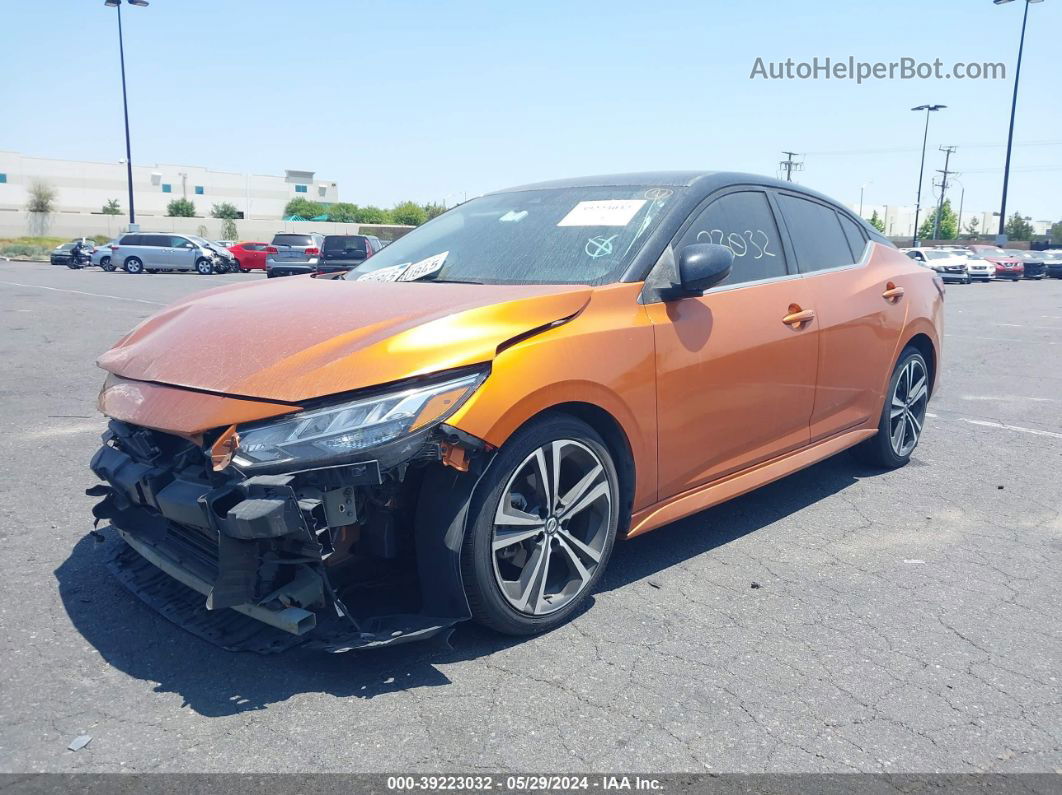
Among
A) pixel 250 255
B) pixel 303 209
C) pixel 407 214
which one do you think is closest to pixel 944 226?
pixel 407 214

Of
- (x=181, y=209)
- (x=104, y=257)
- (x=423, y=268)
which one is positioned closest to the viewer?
(x=423, y=268)

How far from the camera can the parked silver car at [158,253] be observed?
36.2 meters

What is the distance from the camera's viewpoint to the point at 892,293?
509cm

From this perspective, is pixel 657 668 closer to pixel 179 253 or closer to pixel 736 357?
pixel 736 357

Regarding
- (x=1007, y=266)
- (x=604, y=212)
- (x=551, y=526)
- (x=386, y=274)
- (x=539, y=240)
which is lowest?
(x=551, y=526)

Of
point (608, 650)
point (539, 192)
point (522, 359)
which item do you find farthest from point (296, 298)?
point (608, 650)

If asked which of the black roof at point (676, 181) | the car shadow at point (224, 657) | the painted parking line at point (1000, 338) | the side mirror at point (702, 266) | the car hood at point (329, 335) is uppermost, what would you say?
the black roof at point (676, 181)

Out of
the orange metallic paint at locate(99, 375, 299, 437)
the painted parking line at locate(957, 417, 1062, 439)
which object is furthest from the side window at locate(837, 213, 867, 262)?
the orange metallic paint at locate(99, 375, 299, 437)

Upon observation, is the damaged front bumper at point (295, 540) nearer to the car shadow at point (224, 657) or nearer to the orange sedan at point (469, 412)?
the orange sedan at point (469, 412)

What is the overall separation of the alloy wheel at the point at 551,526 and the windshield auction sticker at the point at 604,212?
118cm

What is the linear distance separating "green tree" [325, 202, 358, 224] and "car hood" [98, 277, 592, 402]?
8833cm

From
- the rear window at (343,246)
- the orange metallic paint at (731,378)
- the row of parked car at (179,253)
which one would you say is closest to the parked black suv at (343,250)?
the rear window at (343,246)

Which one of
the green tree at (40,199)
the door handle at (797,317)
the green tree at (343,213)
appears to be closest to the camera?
the door handle at (797,317)

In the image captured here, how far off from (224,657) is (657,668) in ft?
4.87
